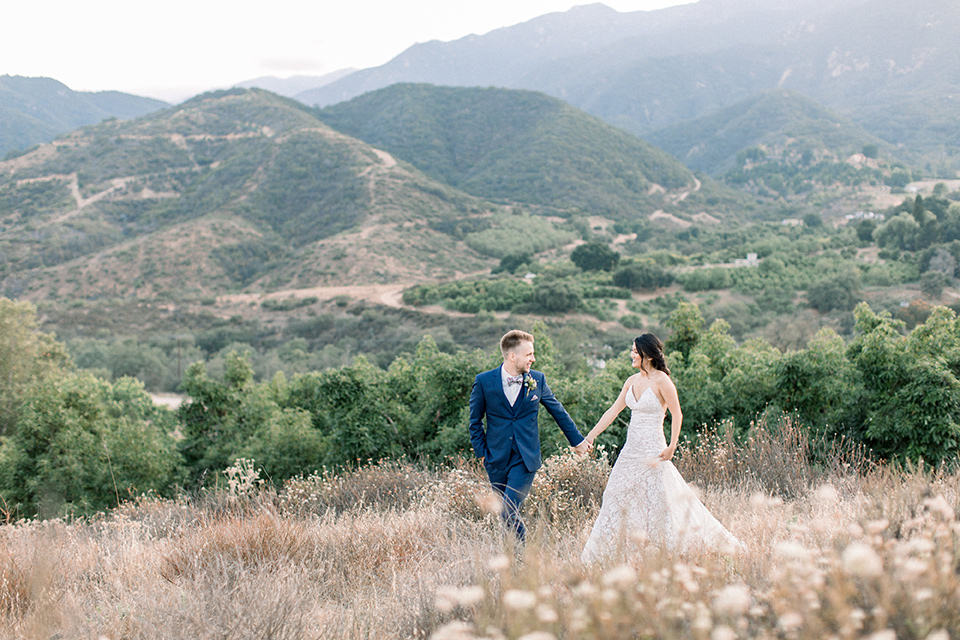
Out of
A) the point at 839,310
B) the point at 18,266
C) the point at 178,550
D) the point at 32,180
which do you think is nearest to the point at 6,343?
the point at 178,550

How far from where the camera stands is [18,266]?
57625 mm

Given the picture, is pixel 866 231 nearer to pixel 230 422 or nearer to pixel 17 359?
pixel 230 422

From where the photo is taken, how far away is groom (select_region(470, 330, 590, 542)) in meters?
4.02

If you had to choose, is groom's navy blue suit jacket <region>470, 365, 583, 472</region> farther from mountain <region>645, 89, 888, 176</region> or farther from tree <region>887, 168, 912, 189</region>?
mountain <region>645, 89, 888, 176</region>

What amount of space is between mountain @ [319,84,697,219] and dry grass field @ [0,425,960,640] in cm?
8182

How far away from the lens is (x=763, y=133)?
12162 centimetres

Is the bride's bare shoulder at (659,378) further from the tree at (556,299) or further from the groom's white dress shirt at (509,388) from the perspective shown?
the tree at (556,299)

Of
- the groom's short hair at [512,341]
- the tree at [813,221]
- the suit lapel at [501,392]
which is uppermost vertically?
the groom's short hair at [512,341]

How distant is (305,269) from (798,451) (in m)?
58.4

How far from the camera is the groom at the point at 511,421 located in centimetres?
402

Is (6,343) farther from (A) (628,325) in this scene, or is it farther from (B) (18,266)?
(B) (18,266)

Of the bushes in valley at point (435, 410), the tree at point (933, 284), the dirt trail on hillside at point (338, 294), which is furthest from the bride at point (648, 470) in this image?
the dirt trail on hillside at point (338, 294)

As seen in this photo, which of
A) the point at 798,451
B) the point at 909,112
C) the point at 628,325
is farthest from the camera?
the point at 909,112

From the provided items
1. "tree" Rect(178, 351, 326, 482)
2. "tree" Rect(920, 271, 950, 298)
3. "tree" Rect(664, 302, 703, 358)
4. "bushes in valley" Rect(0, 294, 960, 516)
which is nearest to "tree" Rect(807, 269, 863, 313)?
"tree" Rect(920, 271, 950, 298)
